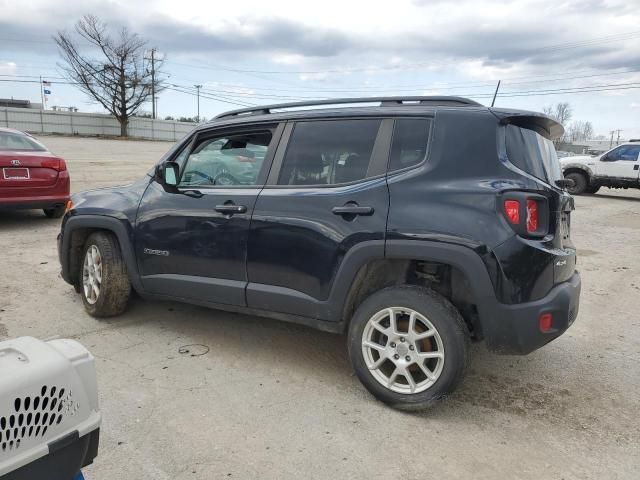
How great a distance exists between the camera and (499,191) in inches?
110

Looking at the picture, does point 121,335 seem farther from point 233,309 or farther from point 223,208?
point 223,208

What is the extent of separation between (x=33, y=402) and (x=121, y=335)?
9.53ft

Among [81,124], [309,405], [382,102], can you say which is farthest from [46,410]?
[81,124]

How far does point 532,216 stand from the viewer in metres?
2.82

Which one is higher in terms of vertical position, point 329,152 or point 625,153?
point 625,153

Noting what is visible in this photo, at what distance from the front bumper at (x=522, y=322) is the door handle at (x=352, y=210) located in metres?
0.86

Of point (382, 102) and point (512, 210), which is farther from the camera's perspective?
point (382, 102)

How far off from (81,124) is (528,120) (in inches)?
2179

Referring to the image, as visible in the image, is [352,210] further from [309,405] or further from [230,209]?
[309,405]

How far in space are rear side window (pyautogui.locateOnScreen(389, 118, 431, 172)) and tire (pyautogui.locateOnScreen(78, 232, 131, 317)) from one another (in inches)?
98.0

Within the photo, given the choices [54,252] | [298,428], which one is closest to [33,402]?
[298,428]

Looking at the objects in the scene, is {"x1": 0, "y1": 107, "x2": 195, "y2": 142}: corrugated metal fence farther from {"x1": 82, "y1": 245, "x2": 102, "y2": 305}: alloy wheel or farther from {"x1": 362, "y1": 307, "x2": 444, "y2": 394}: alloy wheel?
{"x1": 362, "y1": 307, "x2": 444, "y2": 394}: alloy wheel

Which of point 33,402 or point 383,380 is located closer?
point 33,402

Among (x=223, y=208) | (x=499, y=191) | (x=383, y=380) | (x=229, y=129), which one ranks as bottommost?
(x=383, y=380)
